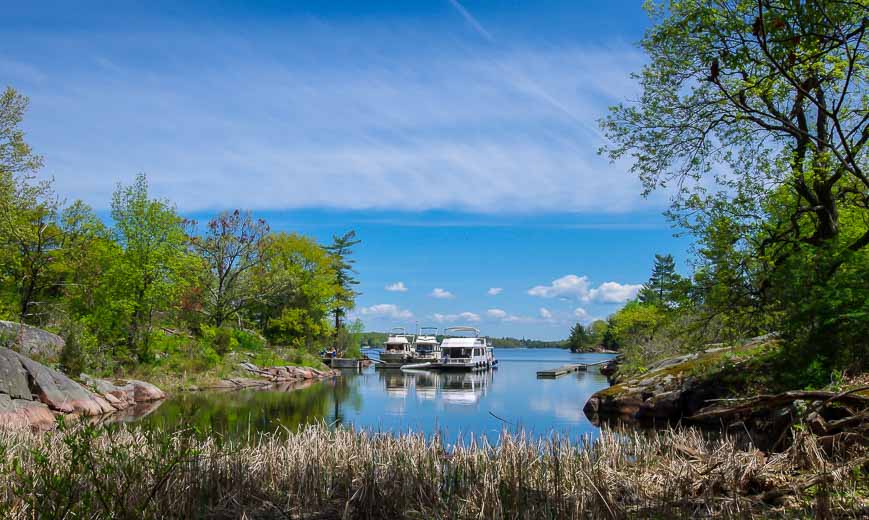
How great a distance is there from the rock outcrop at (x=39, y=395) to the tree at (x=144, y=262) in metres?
8.95

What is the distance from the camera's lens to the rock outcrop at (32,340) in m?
23.5

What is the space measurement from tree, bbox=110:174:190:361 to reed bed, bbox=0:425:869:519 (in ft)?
87.2

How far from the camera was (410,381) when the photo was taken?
47.5 metres

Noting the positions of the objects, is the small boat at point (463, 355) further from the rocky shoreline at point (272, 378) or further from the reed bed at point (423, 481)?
the reed bed at point (423, 481)

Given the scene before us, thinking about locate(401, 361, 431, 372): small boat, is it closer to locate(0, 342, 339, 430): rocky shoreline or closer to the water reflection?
the water reflection

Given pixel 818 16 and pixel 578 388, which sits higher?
pixel 818 16

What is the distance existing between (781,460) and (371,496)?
4.83m

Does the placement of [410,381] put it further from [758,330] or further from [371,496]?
[371,496]

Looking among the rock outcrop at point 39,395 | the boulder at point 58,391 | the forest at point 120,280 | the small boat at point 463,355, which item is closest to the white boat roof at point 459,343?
the small boat at point 463,355

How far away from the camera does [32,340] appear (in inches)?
1000

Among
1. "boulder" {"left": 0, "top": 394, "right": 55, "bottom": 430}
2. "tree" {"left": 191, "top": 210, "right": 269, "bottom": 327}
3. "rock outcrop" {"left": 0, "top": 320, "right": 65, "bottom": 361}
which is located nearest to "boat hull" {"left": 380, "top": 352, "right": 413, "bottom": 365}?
"tree" {"left": 191, "top": 210, "right": 269, "bottom": 327}

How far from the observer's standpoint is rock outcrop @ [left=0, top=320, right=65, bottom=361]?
23.5 meters

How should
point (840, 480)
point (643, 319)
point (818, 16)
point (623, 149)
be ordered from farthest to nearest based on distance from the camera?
point (643, 319), point (623, 149), point (818, 16), point (840, 480)

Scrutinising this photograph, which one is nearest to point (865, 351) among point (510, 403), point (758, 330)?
point (758, 330)
